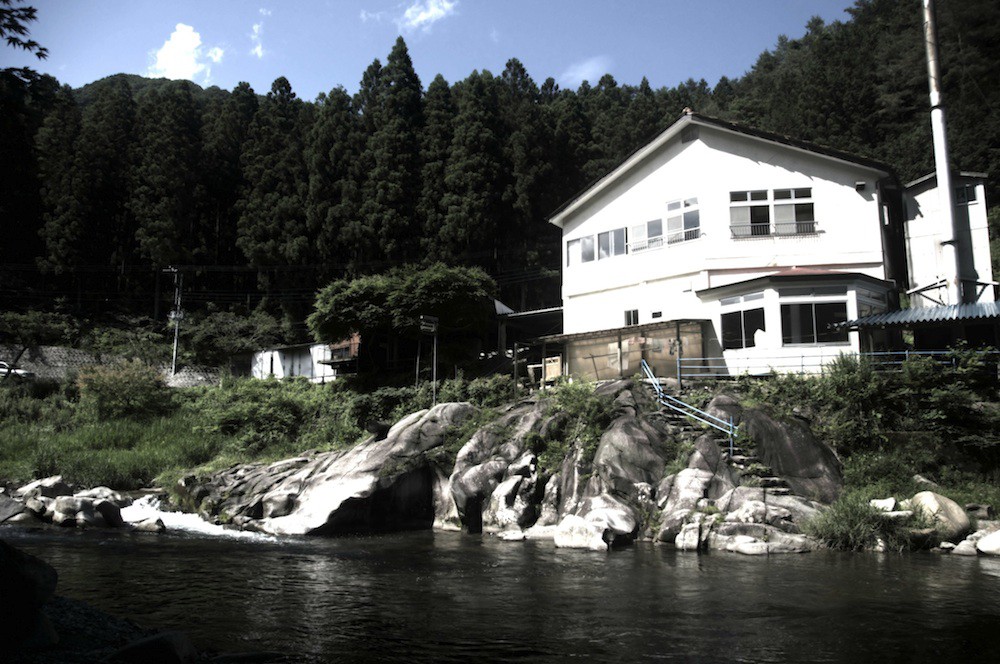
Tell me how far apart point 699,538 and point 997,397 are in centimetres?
1029

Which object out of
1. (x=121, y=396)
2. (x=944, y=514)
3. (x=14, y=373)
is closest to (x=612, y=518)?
(x=944, y=514)

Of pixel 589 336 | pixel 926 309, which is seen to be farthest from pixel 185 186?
pixel 926 309

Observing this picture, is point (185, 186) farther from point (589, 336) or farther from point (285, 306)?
point (589, 336)

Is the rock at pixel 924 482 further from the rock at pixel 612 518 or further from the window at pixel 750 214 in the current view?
the window at pixel 750 214

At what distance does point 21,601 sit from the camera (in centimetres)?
780

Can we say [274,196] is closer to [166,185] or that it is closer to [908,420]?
[166,185]

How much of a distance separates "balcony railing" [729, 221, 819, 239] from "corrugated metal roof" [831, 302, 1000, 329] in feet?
15.8

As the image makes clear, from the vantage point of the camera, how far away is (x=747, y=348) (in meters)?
25.0

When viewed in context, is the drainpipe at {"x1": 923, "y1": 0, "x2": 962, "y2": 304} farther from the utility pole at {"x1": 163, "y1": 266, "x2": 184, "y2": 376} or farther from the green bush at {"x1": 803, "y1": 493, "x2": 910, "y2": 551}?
the utility pole at {"x1": 163, "y1": 266, "x2": 184, "y2": 376}

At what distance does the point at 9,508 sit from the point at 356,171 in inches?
1360

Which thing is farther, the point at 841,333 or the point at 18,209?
the point at 18,209

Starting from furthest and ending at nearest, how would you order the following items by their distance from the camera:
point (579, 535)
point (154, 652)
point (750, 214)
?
point (750, 214) → point (579, 535) → point (154, 652)

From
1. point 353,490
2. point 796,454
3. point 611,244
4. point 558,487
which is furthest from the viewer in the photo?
point 611,244

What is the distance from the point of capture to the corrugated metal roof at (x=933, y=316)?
2162cm
